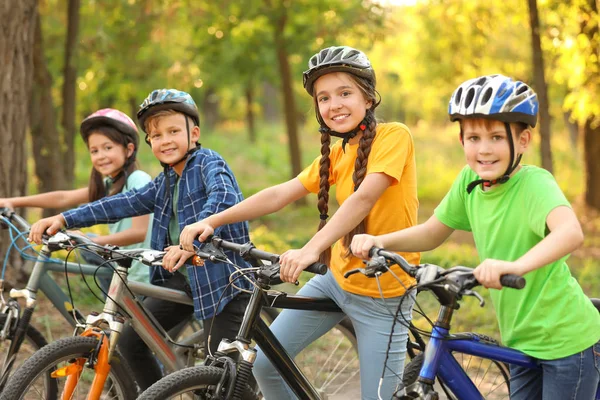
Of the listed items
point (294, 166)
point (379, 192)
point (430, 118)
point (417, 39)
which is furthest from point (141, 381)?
point (430, 118)

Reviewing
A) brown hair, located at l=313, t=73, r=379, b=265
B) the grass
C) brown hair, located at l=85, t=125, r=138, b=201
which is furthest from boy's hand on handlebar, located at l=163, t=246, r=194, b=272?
the grass

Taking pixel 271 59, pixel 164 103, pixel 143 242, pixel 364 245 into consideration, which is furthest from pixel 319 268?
pixel 271 59

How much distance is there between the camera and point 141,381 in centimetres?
421

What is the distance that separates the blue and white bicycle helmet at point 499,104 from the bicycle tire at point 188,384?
123 centimetres

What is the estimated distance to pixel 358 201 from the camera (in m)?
3.20

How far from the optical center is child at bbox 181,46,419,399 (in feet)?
10.7

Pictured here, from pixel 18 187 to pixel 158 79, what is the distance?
744 cm

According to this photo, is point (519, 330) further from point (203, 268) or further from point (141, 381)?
point (141, 381)

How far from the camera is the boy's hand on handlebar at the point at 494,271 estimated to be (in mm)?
2414

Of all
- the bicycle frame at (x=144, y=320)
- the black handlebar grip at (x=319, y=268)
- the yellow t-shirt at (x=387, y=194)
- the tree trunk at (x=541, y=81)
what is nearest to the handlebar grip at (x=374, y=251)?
the black handlebar grip at (x=319, y=268)

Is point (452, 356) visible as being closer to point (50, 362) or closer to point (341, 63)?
point (341, 63)

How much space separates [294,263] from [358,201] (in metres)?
0.41

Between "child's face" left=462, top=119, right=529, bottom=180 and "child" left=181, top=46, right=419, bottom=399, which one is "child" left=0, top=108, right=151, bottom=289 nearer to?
"child" left=181, top=46, right=419, bottom=399

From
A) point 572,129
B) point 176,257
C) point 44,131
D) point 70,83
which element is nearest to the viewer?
point 176,257
